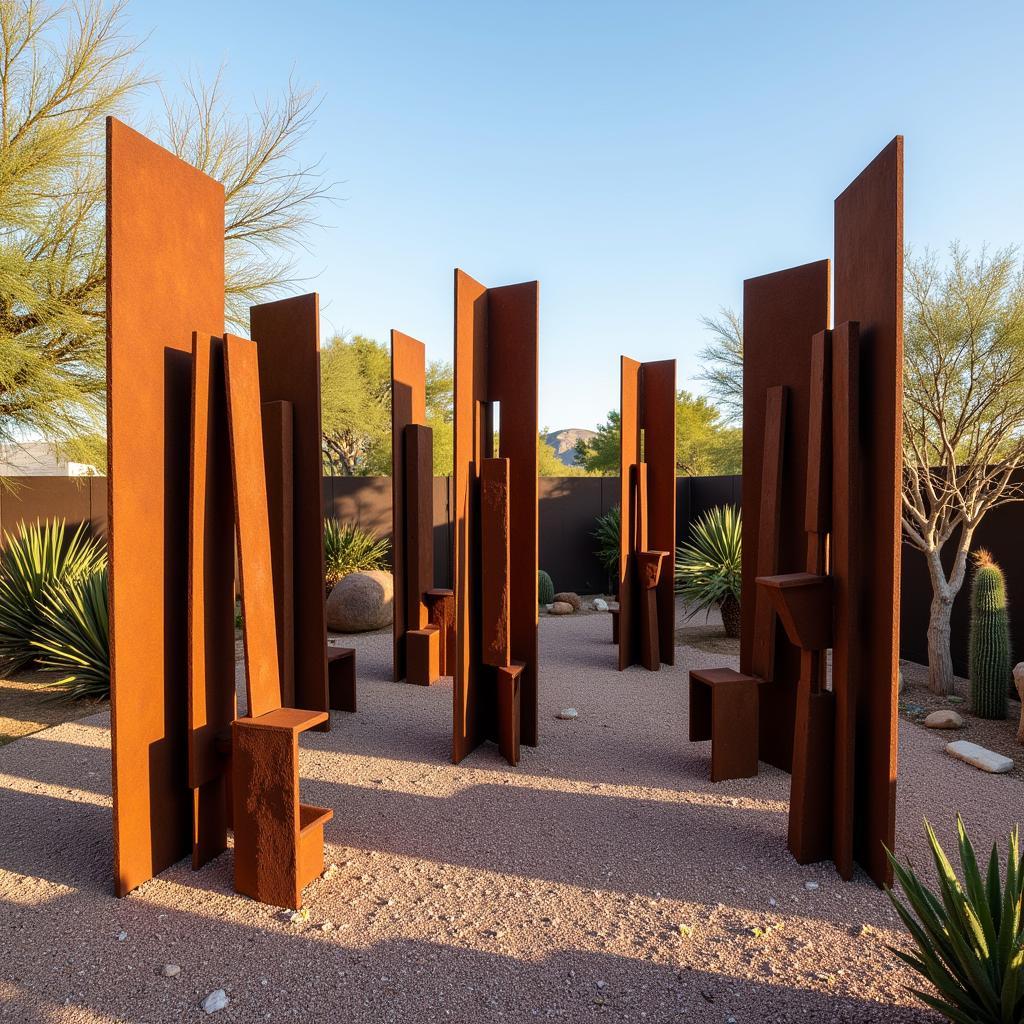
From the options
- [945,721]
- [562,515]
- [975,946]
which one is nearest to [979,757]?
[945,721]

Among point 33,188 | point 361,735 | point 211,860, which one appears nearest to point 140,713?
point 211,860

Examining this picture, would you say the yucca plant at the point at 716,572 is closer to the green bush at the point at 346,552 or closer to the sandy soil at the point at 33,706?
the green bush at the point at 346,552

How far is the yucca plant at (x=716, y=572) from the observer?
8.05m

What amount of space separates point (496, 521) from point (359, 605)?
188 inches

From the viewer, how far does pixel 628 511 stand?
6.88 m

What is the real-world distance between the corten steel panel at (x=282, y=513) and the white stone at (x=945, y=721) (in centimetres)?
450

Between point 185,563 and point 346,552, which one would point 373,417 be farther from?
point 185,563

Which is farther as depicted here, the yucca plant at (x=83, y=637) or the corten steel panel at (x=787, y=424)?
the yucca plant at (x=83, y=637)

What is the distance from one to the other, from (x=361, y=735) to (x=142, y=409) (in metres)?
2.85

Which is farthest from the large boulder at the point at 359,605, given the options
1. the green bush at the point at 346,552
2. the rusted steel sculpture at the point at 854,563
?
the rusted steel sculpture at the point at 854,563

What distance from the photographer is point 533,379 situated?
14.5 feet

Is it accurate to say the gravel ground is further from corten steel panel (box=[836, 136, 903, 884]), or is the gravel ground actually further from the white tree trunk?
the white tree trunk

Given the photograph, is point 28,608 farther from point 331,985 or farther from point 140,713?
point 331,985

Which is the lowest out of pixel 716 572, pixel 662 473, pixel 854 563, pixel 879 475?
pixel 716 572
